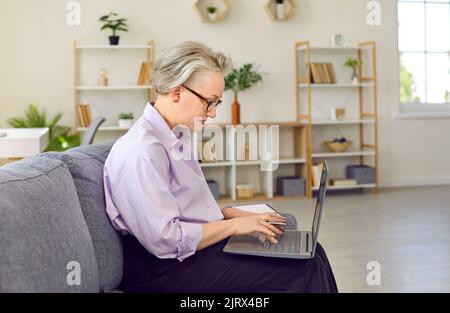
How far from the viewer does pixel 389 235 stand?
4.42 m

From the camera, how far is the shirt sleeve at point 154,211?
1.63 m

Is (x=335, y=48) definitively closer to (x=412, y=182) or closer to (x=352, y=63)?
(x=352, y=63)

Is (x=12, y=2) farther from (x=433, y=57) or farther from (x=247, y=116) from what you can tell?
(x=433, y=57)

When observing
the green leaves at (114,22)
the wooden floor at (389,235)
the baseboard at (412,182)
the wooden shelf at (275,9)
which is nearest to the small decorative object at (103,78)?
the green leaves at (114,22)

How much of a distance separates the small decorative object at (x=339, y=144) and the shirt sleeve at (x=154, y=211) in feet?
16.0

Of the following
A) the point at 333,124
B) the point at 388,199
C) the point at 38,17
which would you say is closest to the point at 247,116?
the point at 333,124

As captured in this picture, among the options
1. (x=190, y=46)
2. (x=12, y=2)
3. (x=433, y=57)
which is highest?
(x=12, y=2)

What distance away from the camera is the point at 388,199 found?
19.8ft

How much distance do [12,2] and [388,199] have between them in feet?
13.2

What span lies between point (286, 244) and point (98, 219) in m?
0.54

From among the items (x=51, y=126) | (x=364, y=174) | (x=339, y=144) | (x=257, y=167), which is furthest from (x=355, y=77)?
(x=51, y=126)

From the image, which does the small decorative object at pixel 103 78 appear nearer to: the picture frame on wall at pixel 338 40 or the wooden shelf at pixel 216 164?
the wooden shelf at pixel 216 164

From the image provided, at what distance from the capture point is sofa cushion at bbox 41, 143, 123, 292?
65.1 inches

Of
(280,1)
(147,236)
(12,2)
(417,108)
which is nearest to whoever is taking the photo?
(147,236)
